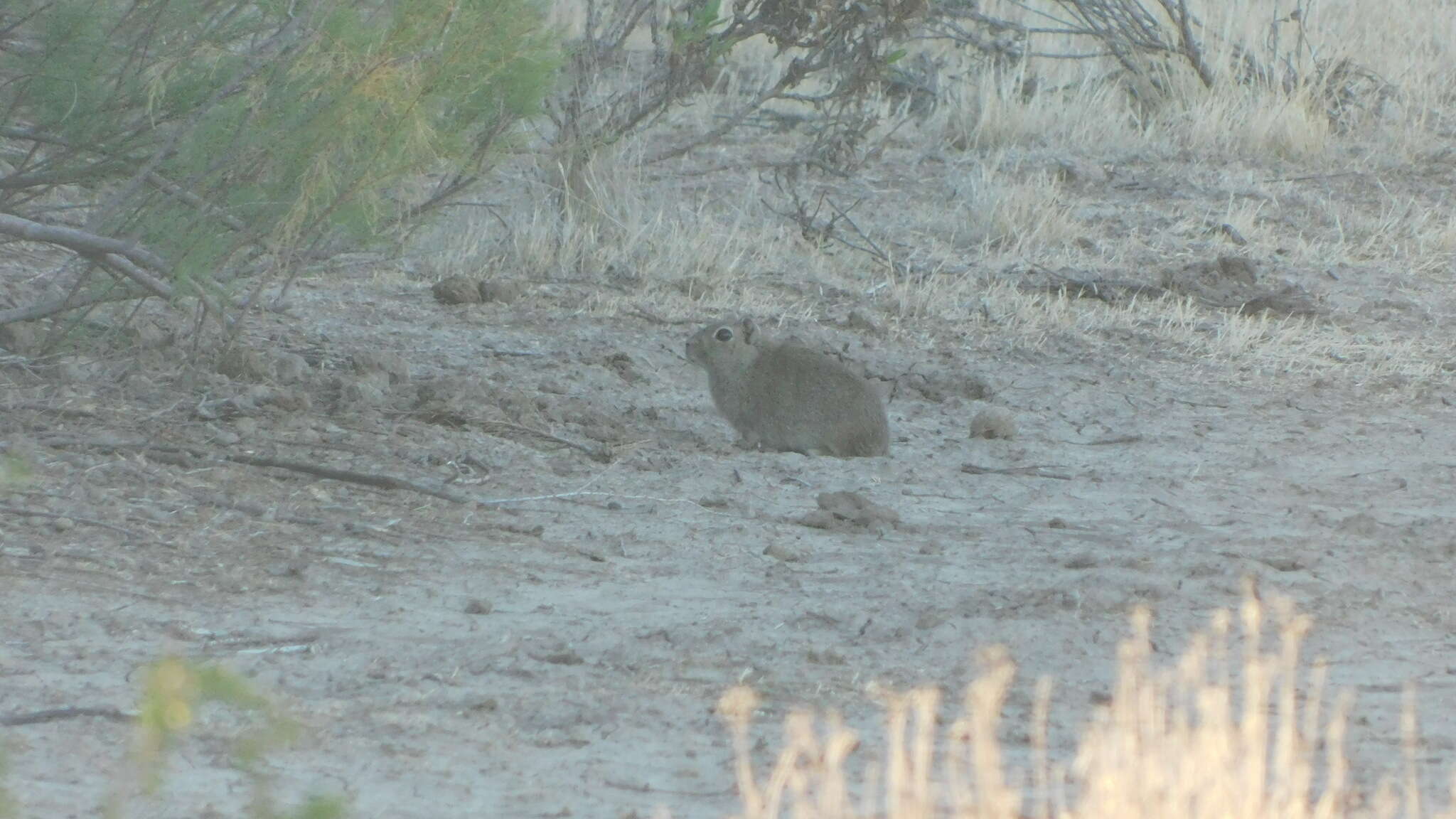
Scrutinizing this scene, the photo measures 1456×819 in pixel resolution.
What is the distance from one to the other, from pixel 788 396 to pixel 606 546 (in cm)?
185

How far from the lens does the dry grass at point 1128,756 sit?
3.15 m

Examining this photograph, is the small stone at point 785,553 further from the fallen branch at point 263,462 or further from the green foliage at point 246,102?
the green foliage at point 246,102

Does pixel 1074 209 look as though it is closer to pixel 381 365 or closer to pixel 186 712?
pixel 381 365

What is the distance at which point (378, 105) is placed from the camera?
6.00m

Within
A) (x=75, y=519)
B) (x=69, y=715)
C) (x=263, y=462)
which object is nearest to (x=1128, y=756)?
(x=69, y=715)

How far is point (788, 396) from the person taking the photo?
7.41 metres

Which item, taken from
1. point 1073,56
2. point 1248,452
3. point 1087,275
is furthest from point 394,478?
point 1073,56

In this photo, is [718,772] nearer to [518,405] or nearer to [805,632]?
[805,632]

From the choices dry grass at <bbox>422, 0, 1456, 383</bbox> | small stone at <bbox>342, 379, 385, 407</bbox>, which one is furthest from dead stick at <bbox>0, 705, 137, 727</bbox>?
dry grass at <bbox>422, 0, 1456, 383</bbox>

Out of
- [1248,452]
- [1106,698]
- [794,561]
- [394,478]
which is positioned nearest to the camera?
[1106,698]

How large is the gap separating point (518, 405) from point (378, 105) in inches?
65.1

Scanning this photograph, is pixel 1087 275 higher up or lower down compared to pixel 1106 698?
higher up

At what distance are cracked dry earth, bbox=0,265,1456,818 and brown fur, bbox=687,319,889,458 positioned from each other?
15cm

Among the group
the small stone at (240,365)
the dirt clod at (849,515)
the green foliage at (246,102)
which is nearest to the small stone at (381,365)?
the small stone at (240,365)
